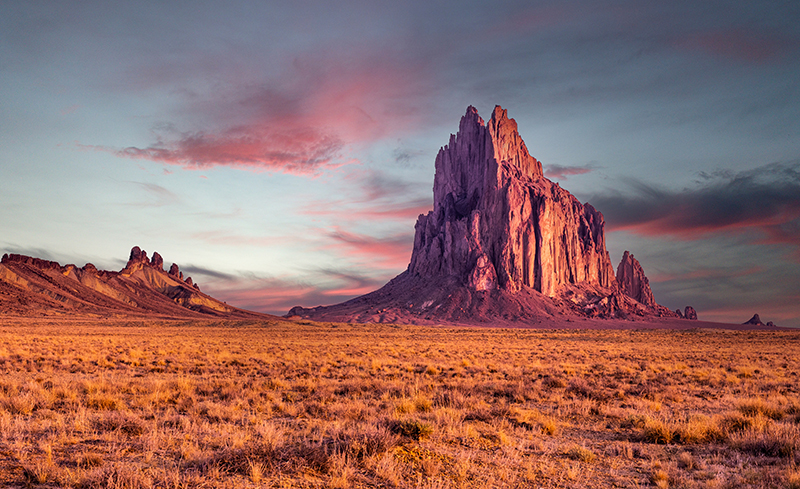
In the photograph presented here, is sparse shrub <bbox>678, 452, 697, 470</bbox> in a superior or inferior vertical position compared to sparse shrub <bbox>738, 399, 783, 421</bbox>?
inferior

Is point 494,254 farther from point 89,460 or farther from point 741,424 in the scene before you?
point 89,460

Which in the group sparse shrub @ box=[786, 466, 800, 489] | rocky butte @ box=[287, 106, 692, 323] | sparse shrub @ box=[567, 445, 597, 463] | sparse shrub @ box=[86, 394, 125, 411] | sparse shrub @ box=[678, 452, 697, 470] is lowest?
sparse shrub @ box=[86, 394, 125, 411]

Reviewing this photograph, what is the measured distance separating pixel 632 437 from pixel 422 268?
16310cm

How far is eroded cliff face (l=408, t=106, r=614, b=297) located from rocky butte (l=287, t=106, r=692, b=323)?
375 millimetres

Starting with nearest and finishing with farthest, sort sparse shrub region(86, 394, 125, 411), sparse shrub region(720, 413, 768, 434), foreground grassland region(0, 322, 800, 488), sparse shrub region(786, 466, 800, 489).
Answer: sparse shrub region(786, 466, 800, 489), foreground grassland region(0, 322, 800, 488), sparse shrub region(720, 413, 768, 434), sparse shrub region(86, 394, 125, 411)

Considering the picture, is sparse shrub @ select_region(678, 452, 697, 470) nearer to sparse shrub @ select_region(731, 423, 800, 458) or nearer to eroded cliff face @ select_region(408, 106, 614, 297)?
sparse shrub @ select_region(731, 423, 800, 458)

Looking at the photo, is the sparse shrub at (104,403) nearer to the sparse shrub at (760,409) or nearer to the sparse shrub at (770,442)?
the sparse shrub at (770,442)

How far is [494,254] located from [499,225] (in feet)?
34.1

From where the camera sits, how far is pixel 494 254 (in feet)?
546

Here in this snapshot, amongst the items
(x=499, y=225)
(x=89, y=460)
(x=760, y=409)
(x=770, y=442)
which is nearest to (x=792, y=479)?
(x=770, y=442)

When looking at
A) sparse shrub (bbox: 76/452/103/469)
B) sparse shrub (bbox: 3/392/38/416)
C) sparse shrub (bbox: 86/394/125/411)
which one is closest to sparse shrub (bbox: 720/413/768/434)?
sparse shrub (bbox: 76/452/103/469)

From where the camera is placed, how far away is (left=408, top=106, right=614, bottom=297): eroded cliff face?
163 m

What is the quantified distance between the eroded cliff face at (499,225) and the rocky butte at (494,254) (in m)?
0.38

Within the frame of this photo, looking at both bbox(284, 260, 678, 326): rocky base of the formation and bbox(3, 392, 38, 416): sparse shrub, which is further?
bbox(284, 260, 678, 326): rocky base of the formation
